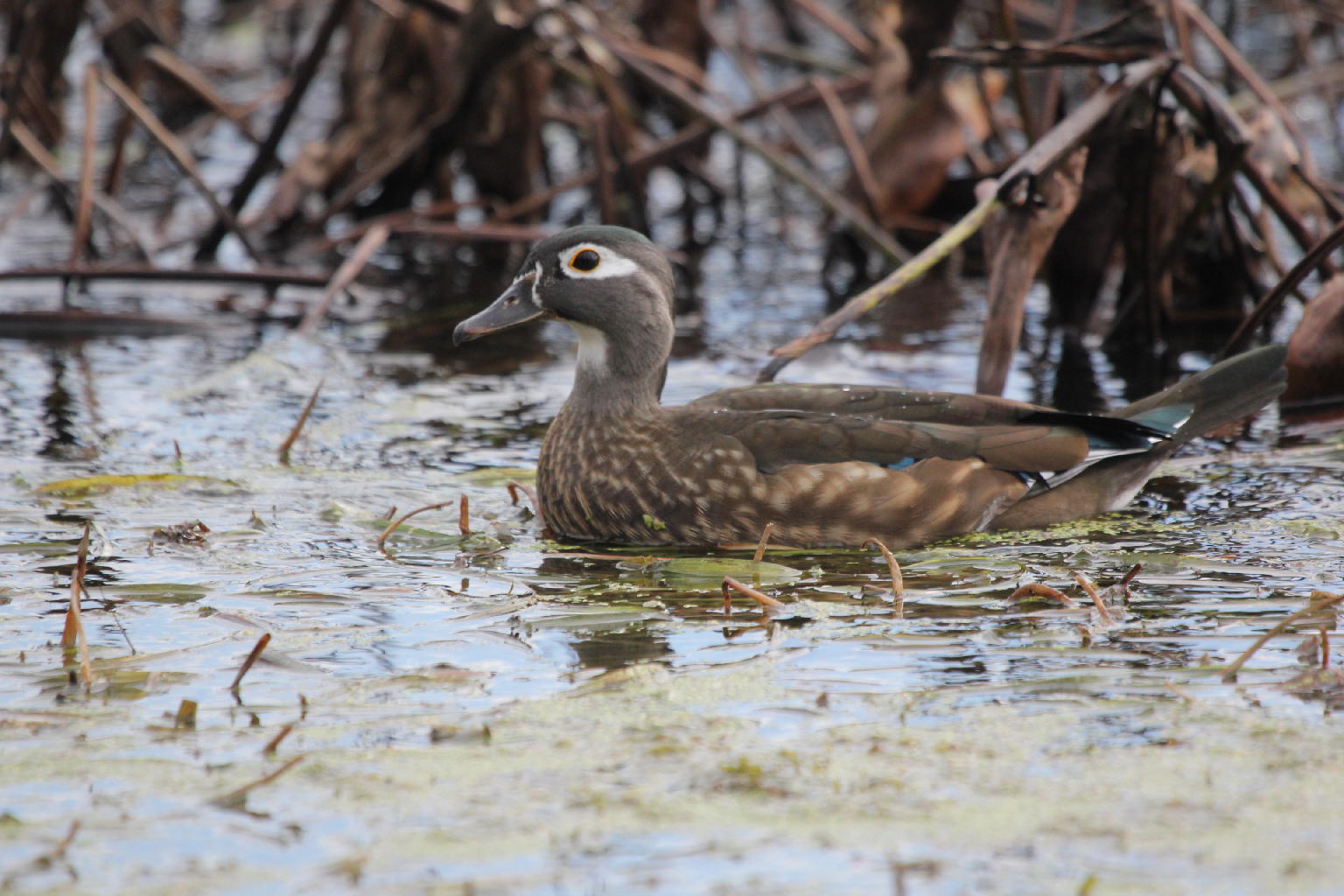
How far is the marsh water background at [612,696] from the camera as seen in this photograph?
2.83 meters

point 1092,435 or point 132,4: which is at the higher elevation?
point 132,4

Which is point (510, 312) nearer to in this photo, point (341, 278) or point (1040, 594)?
point (1040, 594)

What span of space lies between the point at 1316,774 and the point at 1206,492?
8.03 feet

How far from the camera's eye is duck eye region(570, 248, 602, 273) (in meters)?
5.31

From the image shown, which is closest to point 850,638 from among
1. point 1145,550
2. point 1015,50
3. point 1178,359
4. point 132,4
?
point 1145,550

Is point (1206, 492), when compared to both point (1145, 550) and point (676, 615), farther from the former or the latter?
point (676, 615)

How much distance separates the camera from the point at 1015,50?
19.8ft

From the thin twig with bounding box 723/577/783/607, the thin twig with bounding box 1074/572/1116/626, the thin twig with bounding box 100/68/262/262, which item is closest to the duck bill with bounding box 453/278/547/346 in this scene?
the thin twig with bounding box 723/577/783/607

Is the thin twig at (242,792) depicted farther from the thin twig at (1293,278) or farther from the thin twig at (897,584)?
the thin twig at (1293,278)

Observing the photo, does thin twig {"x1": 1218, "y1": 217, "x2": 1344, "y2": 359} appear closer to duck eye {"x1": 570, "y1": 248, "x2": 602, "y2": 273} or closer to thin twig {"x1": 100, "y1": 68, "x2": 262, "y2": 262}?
duck eye {"x1": 570, "y1": 248, "x2": 602, "y2": 273}

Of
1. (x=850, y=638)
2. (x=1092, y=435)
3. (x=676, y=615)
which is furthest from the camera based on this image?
(x=1092, y=435)

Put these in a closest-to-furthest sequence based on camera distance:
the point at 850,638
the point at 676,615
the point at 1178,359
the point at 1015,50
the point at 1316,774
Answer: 1. the point at 1316,774
2. the point at 850,638
3. the point at 676,615
4. the point at 1015,50
5. the point at 1178,359

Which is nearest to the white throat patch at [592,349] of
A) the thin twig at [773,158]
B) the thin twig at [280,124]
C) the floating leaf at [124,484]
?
the floating leaf at [124,484]

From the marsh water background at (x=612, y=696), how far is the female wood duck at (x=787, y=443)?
158mm
